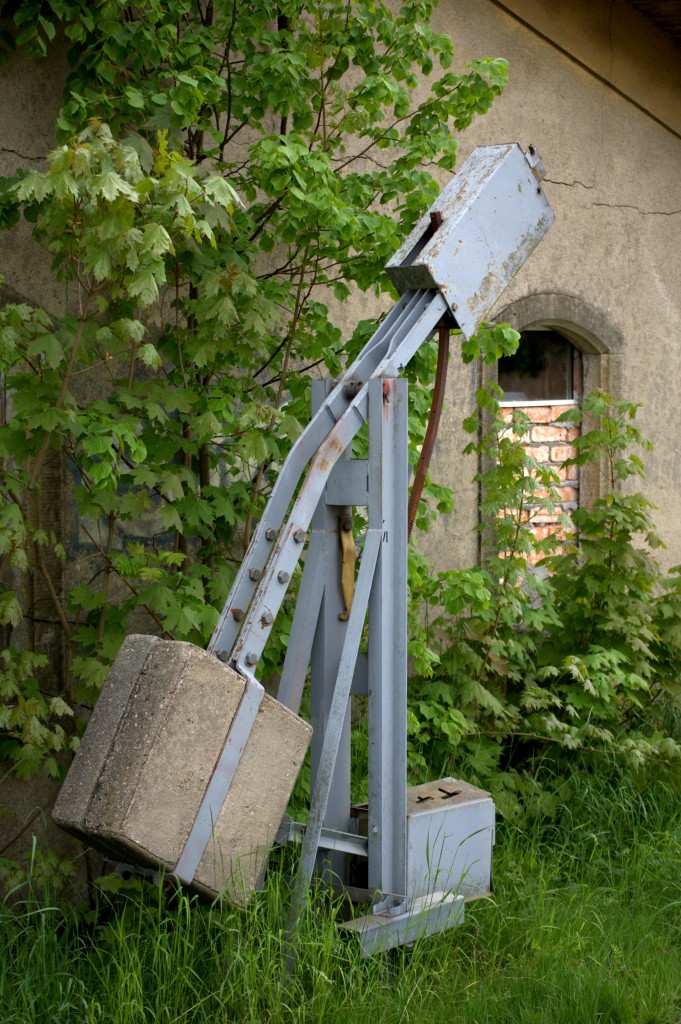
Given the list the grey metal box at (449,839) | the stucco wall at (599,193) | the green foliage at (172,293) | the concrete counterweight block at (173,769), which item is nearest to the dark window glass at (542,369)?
the stucco wall at (599,193)

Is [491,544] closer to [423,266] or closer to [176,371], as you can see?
[176,371]

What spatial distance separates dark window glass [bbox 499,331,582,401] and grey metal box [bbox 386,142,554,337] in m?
3.47

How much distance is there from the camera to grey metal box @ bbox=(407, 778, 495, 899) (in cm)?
342

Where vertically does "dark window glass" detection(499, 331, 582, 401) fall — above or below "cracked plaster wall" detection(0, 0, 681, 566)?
below

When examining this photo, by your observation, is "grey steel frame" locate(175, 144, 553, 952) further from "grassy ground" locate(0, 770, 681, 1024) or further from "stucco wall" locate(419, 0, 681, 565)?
"stucco wall" locate(419, 0, 681, 565)

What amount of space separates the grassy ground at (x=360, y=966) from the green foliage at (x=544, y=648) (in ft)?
3.07

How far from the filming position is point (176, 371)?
4.32 meters

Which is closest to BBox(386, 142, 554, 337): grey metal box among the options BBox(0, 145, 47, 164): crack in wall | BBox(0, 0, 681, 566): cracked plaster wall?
BBox(0, 145, 47, 164): crack in wall

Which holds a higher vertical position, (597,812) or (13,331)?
(13,331)

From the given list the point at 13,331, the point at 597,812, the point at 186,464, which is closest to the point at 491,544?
the point at 597,812

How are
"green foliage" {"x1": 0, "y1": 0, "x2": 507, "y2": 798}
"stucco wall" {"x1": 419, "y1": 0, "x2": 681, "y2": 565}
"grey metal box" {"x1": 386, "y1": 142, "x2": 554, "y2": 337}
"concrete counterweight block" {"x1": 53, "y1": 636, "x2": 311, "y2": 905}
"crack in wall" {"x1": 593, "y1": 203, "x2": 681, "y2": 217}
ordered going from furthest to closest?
"crack in wall" {"x1": 593, "y1": 203, "x2": 681, "y2": 217} → "stucco wall" {"x1": 419, "y1": 0, "x2": 681, "y2": 565} → "green foliage" {"x1": 0, "y1": 0, "x2": 507, "y2": 798} → "grey metal box" {"x1": 386, "y1": 142, "x2": 554, "y2": 337} → "concrete counterweight block" {"x1": 53, "y1": 636, "x2": 311, "y2": 905}

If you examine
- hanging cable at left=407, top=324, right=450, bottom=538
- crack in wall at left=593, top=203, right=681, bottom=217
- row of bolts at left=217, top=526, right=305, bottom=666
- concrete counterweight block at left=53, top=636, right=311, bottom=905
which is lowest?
concrete counterweight block at left=53, top=636, right=311, bottom=905

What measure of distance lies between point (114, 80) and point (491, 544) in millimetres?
3133

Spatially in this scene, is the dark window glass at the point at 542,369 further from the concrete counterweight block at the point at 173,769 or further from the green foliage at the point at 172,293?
the concrete counterweight block at the point at 173,769
